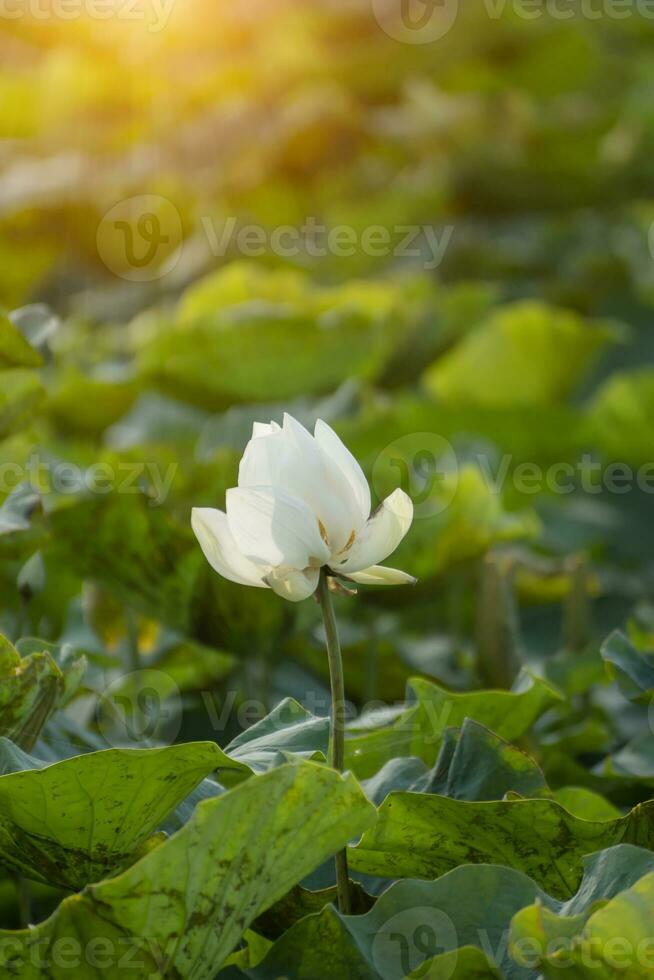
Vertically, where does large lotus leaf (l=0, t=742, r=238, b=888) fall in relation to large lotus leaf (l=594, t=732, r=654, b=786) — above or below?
above

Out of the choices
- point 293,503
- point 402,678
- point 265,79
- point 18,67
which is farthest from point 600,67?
point 293,503

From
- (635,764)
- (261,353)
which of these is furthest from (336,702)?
(261,353)

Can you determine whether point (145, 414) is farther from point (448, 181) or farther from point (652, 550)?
point (448, 181)

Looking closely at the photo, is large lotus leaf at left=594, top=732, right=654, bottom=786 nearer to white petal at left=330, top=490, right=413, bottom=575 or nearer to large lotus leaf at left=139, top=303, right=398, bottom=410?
white petal at left=330, top=490, right=413, bottom=575

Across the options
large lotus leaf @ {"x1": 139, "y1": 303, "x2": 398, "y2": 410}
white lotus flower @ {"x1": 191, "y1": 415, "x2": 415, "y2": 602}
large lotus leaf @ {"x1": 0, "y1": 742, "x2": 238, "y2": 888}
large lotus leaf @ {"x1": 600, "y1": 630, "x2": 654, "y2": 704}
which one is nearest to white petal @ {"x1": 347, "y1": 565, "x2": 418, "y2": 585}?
white lotus flower @ {"x1": 191, "y1": 415, "x2": 415, "y2": 602}

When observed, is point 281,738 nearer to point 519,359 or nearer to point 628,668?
point 628,668

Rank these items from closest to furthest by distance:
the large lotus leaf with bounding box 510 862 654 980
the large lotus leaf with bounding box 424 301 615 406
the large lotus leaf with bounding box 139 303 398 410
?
the large lotus leaf with bounding box 510 862 654 980, the large lotus leaf with bounding box 139 303 398 410, the large lotus leaf with bounding box 424 301 615 406

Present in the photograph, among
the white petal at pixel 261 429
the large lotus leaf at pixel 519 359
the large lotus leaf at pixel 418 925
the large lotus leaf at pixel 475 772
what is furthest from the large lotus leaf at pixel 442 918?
the large lotus leaf at pixel 519 359
